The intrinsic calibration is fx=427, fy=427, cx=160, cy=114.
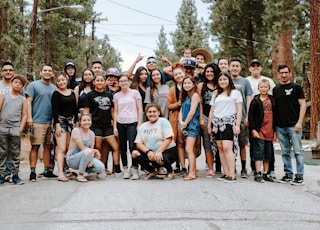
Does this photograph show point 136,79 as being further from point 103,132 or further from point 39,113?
point 39,113

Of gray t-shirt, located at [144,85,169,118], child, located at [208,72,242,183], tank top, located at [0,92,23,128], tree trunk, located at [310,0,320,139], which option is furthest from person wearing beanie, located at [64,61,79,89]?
tree trunk, located at [310,0,320,139]

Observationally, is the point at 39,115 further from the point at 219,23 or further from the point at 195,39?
the point at 195,39

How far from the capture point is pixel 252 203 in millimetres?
5668

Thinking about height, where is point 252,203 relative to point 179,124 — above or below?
below

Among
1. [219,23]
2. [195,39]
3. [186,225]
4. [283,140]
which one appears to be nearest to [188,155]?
[283,140]

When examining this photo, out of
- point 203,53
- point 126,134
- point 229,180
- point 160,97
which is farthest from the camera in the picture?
point 203,53

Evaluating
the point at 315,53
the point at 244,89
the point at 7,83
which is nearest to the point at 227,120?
the point at 244,89

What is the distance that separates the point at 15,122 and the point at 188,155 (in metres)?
3.07

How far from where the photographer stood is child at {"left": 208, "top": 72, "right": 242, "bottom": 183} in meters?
7.31

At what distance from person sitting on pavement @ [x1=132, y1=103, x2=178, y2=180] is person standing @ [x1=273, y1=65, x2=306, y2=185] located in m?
1.95

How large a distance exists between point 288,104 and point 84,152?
3.70 meters

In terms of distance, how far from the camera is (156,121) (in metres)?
7.70

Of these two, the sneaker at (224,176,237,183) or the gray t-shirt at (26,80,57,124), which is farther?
the gray t-shirt at (26,80,57,124)

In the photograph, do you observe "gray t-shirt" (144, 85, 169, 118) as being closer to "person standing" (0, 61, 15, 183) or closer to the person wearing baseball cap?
the person wearing baseball cap
